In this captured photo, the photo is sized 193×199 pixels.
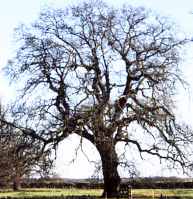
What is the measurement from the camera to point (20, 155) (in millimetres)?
43344

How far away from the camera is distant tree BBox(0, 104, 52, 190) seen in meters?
42.9

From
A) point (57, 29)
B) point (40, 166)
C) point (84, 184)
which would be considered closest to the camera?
point (40, 166)

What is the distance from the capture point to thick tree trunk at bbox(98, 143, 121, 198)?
1725 inches

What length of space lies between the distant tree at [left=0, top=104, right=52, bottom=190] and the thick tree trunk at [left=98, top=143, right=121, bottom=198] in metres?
3.99

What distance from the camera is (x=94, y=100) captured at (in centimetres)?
4366

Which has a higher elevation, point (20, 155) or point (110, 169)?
point (20, 155)

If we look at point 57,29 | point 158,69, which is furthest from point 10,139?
point 158,69

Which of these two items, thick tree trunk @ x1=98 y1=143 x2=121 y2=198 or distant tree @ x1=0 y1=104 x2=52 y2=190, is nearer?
distant tree @ x1=0 y1=104 x2=52 y2=190

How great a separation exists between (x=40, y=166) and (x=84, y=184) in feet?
84.7

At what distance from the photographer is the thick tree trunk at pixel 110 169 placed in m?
43.8

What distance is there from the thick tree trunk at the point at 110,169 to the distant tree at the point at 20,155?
399cm

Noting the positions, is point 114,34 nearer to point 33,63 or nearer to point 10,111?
point 33,63

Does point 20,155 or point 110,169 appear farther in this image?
point 110,169

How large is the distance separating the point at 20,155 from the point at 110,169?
6.47 metres
